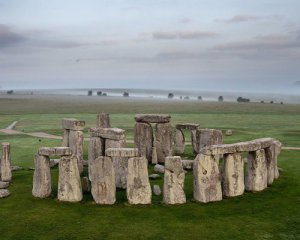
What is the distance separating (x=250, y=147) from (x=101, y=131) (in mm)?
7332

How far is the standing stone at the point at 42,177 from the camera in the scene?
17594mm

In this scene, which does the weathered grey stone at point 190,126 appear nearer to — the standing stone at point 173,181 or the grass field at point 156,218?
the grass field at point 156,218

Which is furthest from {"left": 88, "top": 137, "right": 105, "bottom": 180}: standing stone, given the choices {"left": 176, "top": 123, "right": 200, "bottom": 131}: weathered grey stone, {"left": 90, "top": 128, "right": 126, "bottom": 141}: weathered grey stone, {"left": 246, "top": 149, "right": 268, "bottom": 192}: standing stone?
{"left": 176, "top": 123, "right": 200, "bottom": 131}: weathered grey stone

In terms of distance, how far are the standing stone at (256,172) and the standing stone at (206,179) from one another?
7.06 ft

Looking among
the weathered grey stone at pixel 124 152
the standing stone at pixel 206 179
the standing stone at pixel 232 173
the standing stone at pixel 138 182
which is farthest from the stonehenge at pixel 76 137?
the standing stone at pixel 232 173

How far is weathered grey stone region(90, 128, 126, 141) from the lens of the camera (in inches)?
786

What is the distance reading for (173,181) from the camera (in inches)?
663

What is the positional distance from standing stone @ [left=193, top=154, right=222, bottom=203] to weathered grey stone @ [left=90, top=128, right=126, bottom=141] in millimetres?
4350

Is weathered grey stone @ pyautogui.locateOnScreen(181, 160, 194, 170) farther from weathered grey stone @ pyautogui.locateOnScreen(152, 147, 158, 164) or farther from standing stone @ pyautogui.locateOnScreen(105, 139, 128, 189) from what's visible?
weathered grey stone @ pyautogui.locateOnScreen(152, 147, 158, 164)

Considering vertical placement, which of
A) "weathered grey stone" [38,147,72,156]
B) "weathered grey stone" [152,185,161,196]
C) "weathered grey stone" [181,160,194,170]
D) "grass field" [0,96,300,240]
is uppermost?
"weathered grey stone" [38,147,72,156]

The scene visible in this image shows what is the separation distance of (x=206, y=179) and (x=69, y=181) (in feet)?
18.1

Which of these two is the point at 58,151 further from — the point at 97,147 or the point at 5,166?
the point at 5,166

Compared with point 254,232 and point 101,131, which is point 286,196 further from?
point 101,131

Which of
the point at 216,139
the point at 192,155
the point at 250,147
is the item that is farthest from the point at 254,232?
the point at 192,155
